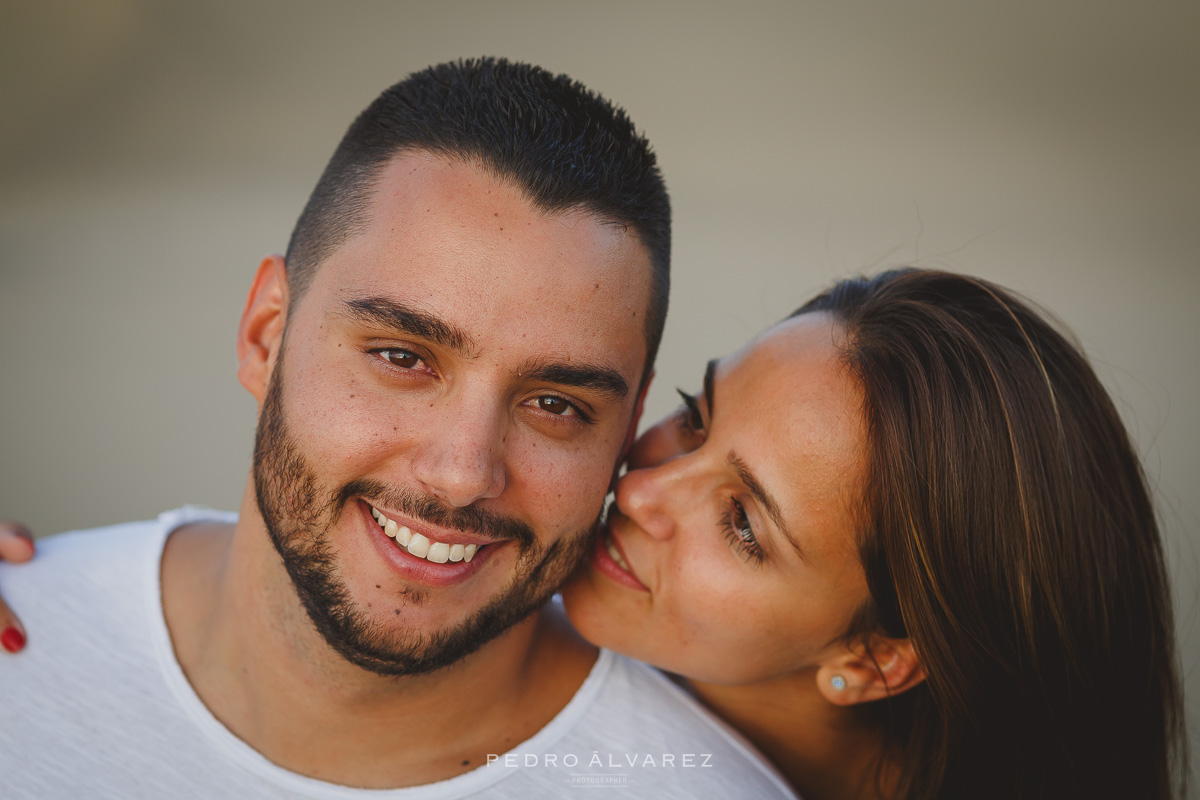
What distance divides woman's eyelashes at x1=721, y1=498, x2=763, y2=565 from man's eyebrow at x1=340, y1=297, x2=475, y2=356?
2.13 ft

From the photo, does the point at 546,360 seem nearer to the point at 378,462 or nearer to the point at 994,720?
the point at 378,462

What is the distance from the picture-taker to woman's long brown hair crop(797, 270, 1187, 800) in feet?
5.52

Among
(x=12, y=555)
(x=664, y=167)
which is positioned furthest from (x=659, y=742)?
(x=664, y=167)

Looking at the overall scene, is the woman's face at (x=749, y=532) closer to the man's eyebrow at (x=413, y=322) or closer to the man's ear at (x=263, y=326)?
the man's eyebrow at (x=413, y=322)

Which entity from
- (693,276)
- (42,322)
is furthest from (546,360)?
(42,322)

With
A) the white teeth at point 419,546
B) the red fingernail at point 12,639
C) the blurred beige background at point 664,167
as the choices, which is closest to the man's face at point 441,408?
the white teeth at point 419,546

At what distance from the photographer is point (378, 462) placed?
148 cm

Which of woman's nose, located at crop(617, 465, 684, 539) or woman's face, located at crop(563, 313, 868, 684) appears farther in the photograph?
woman's nose, located at crop(617, 465, 684, 539)

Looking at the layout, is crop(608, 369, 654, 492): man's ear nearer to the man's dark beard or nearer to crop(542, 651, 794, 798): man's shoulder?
the man's dark beard

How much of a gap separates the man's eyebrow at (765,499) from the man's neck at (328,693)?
1.76ft

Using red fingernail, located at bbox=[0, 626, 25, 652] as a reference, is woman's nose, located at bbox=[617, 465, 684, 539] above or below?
above

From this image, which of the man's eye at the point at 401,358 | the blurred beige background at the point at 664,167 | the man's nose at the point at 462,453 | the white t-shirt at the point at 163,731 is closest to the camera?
the man's nose at the point at 462,453

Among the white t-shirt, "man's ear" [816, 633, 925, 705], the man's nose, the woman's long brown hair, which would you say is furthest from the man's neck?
the woman's long brown hair

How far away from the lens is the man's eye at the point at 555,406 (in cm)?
158
